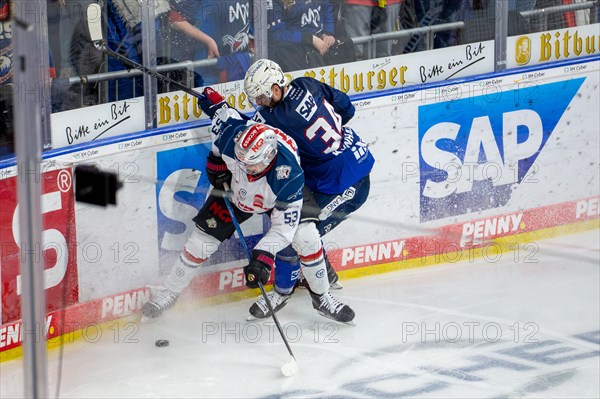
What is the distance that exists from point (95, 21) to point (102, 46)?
141mm

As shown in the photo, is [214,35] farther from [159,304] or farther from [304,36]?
[159,304]

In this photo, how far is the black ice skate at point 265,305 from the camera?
631cm

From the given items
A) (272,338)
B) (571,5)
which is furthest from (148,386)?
(571,5)

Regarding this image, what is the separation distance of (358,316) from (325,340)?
0.39m

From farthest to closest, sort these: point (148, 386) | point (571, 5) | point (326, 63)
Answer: point (571, 5) → point (326, 63) → point (148, 386)

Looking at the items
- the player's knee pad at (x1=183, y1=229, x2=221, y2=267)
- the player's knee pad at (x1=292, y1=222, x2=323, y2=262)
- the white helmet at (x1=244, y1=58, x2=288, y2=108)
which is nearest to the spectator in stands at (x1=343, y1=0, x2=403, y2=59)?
the white helmet at (x1=244, y1=58, x2=288, y2=108)

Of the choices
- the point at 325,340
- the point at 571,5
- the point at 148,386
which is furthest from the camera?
the point at 571,5

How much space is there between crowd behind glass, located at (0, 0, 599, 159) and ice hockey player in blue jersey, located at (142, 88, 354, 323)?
0.38 metres

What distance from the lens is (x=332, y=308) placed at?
248 inches

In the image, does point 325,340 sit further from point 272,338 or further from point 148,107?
point 148,107

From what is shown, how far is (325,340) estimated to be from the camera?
20.1ft

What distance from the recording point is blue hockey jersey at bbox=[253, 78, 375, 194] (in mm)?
6113

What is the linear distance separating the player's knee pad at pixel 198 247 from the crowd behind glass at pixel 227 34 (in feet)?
2.66

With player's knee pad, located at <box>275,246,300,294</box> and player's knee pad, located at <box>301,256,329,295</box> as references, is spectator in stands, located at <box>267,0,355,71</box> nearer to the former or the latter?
player's knee pad, located at <box>275,246,300,294</box>
